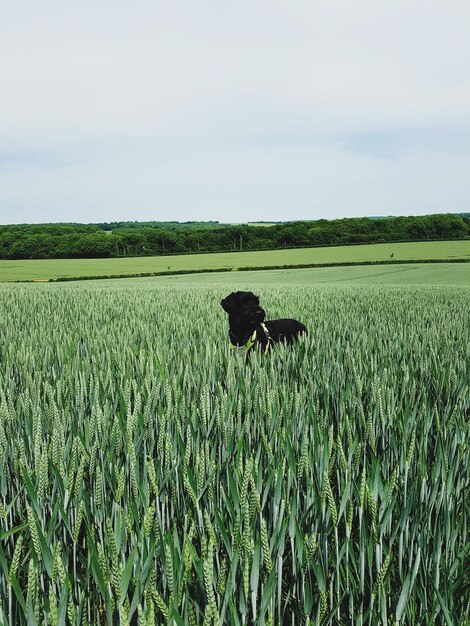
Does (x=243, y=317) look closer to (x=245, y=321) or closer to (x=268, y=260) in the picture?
(x=245, y=321)

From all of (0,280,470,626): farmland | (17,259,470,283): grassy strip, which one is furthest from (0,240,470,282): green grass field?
(0,280,470,626): farmland

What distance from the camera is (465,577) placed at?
50.7 inches

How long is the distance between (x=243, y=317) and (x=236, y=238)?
158 ft

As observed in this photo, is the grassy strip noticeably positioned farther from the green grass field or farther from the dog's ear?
the dog's ear

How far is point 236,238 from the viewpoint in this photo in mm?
51969

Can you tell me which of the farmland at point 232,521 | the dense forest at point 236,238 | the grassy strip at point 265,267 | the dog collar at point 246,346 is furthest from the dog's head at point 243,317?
the dense forest at point 236,238

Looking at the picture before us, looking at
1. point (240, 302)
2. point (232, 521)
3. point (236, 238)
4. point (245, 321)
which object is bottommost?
point (232, 521)

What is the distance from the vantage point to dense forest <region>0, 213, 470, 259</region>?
51.0m

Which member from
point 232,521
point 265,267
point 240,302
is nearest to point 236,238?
point 265,267

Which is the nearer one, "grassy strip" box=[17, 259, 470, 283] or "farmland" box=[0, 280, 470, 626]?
"farmland" box=[0, 280, 470, 626]

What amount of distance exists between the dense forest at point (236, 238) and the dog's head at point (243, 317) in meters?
46.6

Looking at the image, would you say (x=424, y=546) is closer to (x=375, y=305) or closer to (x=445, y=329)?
(x=445, y=329)

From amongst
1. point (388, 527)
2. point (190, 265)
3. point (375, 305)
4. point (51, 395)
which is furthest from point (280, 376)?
point (190, 265)

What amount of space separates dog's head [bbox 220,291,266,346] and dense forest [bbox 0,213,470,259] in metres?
46.6
